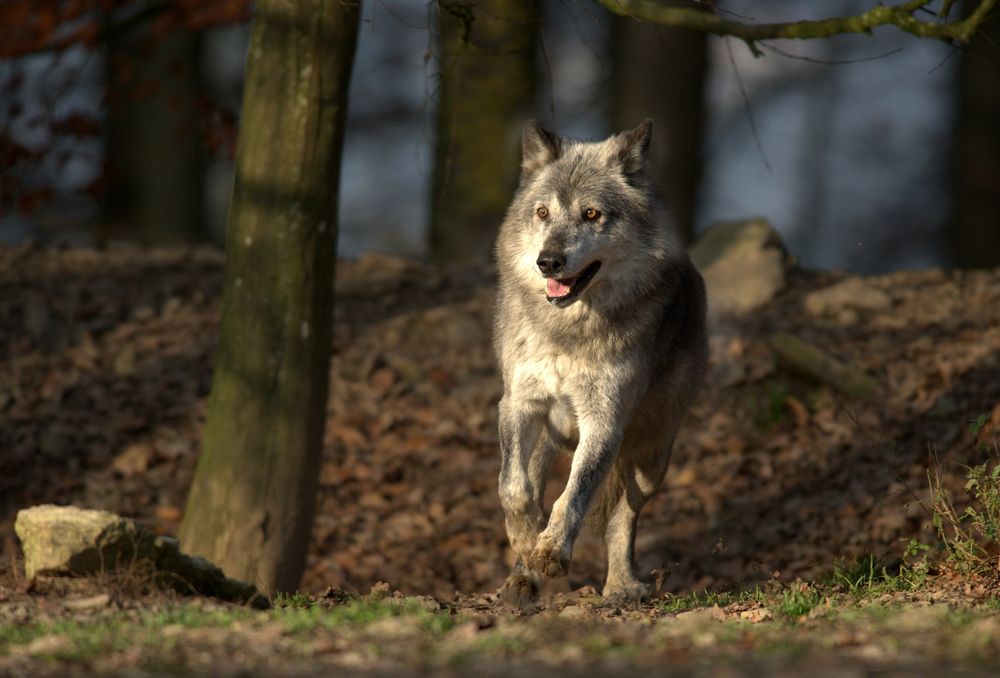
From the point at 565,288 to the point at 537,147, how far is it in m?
1.23

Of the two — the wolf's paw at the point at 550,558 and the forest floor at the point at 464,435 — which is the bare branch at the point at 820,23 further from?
the wolf's paw at the point at 550,558

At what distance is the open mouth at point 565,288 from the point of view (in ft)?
21.7

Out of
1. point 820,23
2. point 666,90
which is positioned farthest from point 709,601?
point 666,90

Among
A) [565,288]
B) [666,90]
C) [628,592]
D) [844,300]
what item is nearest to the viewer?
[565,288]

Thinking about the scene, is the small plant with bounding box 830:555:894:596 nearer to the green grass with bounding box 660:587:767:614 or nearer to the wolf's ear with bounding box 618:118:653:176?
the green grass with bounding box 660:587:767:614

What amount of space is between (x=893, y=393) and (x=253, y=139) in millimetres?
5841

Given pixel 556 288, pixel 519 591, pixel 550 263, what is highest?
pixel 550 263

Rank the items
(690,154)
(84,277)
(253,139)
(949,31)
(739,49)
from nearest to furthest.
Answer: (949,31) < (253,139) < (84,277) < (690,154) < (739,49)

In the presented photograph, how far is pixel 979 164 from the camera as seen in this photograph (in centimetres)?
1681

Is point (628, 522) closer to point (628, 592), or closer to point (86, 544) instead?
point (628, 592)

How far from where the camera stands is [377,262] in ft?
43.5

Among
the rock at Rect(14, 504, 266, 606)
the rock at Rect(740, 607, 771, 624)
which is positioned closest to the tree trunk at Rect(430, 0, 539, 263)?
the rock at Rect(14, 504, 266, 606)

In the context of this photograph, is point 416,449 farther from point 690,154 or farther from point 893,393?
point 690,154

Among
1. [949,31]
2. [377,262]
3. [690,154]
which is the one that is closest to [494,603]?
[949,31]
